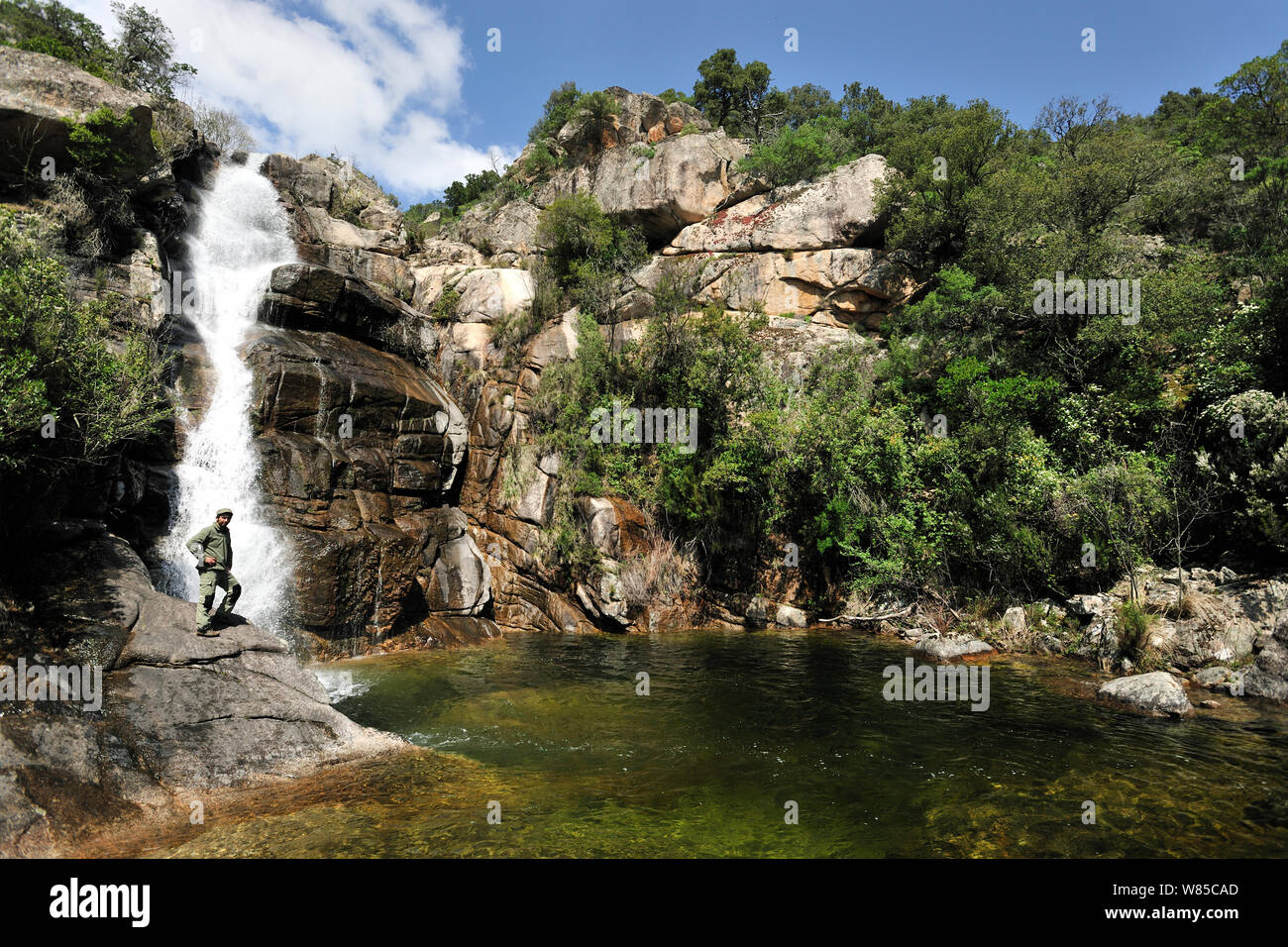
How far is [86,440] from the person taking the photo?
1155cm

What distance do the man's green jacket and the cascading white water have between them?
7.36 meters

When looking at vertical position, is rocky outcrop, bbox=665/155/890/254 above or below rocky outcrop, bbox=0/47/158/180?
above

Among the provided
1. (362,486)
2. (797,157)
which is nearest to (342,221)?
(362,486)

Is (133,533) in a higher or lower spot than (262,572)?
higher

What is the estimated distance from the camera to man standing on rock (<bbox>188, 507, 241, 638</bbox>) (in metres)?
10.4

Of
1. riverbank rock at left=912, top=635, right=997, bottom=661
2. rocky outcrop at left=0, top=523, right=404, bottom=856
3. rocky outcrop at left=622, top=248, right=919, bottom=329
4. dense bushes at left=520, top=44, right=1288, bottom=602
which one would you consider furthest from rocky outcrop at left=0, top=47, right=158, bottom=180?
riverbank rock at left=912, top=635, right=997, bottom=661

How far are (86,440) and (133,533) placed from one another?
6.26m

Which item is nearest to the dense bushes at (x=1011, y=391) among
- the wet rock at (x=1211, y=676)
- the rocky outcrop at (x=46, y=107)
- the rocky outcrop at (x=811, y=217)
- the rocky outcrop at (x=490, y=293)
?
the rocky outcrop at (x=811, y=217)

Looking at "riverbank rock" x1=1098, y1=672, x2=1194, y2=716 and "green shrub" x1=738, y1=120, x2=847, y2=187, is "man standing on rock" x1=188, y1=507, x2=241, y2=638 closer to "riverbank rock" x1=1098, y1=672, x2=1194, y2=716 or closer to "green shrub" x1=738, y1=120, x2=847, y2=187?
"riverbank rock" x1=1098, y1=672, x2=1194, y2=716

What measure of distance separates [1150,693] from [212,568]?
1809cm

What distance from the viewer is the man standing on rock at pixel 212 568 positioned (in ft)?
34.1

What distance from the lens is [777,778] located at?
8.88 meters
